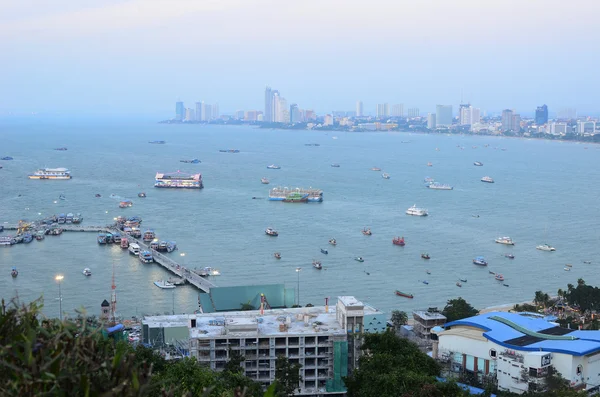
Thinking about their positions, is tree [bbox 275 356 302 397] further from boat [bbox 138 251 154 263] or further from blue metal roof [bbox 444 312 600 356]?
boat [bbox 138 251 154 263]

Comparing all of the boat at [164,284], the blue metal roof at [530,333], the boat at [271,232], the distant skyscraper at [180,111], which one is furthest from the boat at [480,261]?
the distant skyscraper at [180,111]

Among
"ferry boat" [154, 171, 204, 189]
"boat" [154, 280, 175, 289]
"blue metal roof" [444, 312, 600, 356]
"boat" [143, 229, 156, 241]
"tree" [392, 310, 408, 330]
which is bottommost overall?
"boat" [154, 280, 175, 289]

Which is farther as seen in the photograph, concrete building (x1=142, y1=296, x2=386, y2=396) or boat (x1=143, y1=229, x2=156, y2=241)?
boat (x1=143, y1=229, x2=156, y2=241)

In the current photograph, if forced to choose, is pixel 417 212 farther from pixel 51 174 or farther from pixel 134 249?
pixel 51 174

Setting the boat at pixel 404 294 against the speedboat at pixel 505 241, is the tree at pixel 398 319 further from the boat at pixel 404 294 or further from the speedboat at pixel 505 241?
the speedboat at pixel 505 241

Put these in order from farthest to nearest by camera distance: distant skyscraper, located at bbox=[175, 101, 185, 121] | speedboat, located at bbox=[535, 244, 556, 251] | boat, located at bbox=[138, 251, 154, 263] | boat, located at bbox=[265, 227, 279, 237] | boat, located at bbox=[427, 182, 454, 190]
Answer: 1. distant skyscraper, located at bbox=[175, 101, 185, 121]
2. boat, located at bbox=[427, 182, 454, 190]
3. boat, located at bbox=[265, 227, 279, 237]
4. speedboat, located at bbox=[535, 244, 556, 251]
5. boat, located at bbox=[138, 251, 154, 263]

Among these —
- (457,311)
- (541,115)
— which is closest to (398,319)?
(457,311)

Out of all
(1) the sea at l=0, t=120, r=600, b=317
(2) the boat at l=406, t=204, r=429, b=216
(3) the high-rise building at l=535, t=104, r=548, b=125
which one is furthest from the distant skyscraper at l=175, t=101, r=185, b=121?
(2) the boat at l=406, t=204, r=429, b=216

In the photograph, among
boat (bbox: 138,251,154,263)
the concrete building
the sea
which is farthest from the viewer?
boat (bbox: 138,251,154,263)
